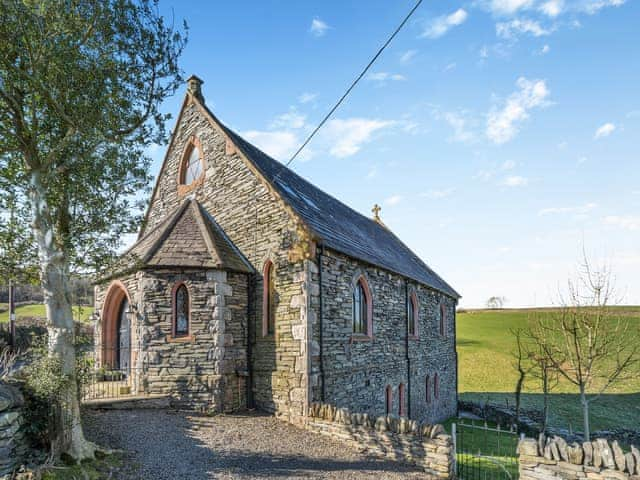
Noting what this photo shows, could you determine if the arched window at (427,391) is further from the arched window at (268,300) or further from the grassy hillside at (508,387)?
the arched window at (268,300)

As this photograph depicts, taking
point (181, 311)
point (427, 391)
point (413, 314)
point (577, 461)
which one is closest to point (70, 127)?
point (181, 311)

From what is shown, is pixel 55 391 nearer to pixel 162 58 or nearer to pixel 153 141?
pixel 153 141

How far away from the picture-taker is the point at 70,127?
26.6 ft

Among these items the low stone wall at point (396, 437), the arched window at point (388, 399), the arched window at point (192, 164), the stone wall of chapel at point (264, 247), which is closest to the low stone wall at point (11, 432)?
the stone wall of chapel at point (264, 247)

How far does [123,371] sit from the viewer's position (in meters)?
14.4

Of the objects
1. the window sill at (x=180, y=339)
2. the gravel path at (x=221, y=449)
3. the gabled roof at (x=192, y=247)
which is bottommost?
the gravel path at (x=221, y=449)

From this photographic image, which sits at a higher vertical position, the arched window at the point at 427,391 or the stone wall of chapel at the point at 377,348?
the stone wall of chapel at the point at 377,348

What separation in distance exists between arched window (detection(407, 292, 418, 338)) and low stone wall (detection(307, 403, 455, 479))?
9.02 metres

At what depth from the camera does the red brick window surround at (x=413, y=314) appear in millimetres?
18837

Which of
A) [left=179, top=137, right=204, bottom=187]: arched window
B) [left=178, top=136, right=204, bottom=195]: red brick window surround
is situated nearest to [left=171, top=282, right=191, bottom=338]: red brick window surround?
[left=178, top=136, right=204, bottom=195]: red brick window surround

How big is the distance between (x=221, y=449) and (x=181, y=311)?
471 cm

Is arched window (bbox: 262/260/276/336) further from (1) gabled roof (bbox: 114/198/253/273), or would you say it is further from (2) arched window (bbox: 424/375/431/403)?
(2) arched window (bbox: 424/375/431/403)

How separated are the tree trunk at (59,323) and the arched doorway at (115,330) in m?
6.71

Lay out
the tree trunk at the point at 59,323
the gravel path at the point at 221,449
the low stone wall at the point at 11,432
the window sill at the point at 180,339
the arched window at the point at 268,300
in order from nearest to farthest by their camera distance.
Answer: the low stone wall at the point at 11,432
the tree trunk at the point at 59,323
the gravel path at the point at 221,449
the window sill at the point at 180,339
the arched window at the point at 268,300
